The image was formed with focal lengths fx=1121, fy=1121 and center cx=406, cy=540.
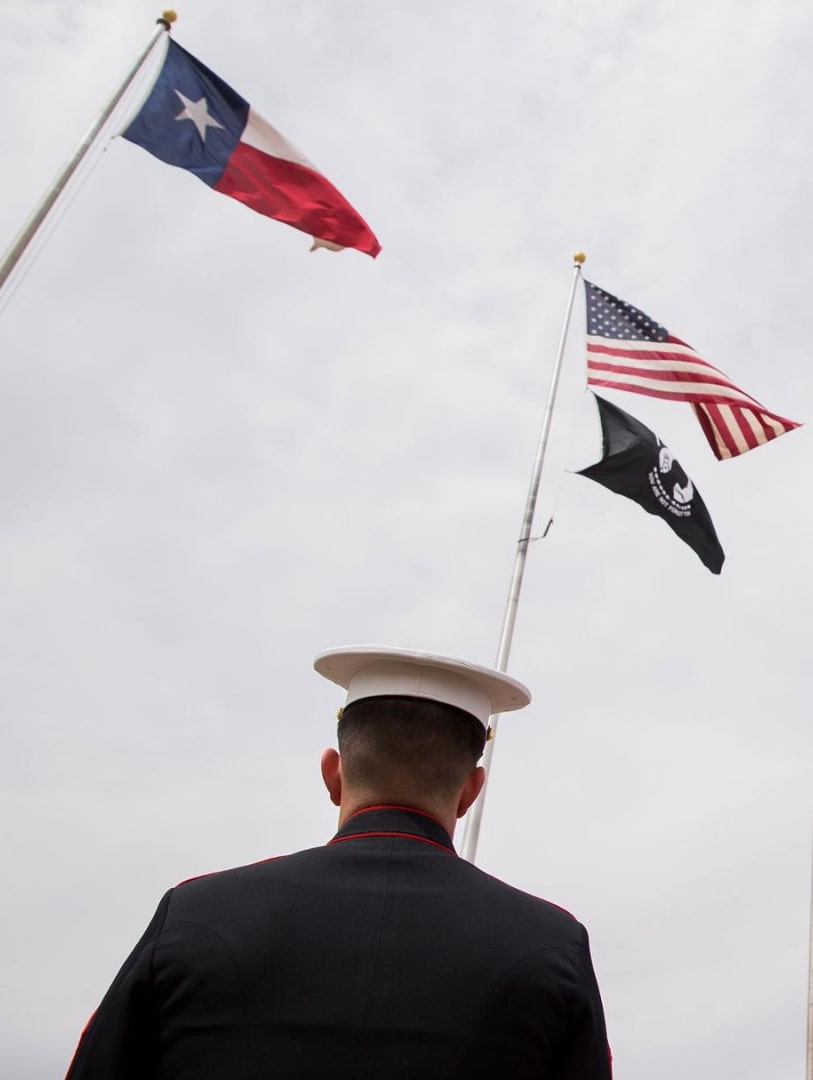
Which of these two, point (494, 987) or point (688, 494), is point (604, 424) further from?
point (494, 987)

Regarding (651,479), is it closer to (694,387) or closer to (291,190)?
(694,387)

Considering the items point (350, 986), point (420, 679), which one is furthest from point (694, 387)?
point (350, 986)

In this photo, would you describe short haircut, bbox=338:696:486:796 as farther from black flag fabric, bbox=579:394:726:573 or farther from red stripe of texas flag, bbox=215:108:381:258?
black flag fabric, bbox=579:394:726:573

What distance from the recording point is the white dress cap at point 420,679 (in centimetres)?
269

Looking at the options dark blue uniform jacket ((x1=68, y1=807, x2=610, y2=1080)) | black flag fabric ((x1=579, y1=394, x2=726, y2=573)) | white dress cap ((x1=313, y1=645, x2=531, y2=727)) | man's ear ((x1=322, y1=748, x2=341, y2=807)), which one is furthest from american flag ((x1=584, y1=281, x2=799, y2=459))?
dark blue uniform jacket ((x1=68, y1=807, x2=610, y2=1080))

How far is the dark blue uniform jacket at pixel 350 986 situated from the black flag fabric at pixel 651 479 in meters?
10.8

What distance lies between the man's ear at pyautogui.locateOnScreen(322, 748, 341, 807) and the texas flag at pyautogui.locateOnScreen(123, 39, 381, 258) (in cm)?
826

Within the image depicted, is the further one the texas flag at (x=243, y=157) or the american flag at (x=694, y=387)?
the american flag at (x=694, y=387)

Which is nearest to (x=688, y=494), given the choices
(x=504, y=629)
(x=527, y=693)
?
(x=504, y=629)

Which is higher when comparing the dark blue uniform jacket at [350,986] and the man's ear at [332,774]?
the man's ear at [332,774]

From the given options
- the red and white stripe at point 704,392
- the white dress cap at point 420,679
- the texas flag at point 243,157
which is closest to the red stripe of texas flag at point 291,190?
the texas flag at point 243,157

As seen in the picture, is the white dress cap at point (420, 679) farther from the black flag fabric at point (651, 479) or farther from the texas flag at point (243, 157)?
the black flag fabric at point (651, 479)

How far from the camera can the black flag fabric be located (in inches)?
503

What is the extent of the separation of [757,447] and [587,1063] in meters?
11.8
